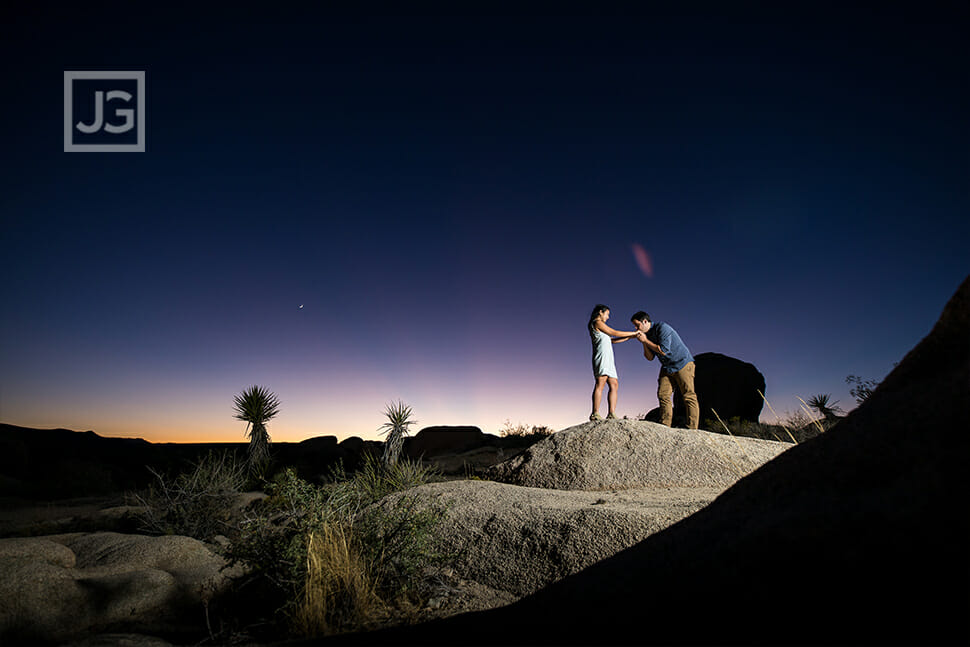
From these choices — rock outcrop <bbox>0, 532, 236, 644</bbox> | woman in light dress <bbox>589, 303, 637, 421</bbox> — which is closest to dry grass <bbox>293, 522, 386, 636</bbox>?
rock outcrop <bbox>0, 532, 236, 644</bbox>

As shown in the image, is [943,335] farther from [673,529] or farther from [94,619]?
[94,619]

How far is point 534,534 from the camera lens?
371 centimetres

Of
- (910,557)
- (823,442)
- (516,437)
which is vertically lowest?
(516,437)

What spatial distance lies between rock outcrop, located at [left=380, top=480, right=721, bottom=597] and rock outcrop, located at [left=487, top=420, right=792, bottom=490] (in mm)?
1460

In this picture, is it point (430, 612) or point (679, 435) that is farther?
point (679, 435)

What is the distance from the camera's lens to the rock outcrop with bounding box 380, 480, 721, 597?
3.41 m

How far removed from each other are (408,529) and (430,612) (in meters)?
0.64

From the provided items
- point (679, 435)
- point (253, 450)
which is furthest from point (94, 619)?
point (253, 450)

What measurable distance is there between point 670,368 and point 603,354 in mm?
1312

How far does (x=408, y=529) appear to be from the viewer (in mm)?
3480

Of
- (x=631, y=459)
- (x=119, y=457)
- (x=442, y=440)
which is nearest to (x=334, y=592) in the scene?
(x=631, y=459)

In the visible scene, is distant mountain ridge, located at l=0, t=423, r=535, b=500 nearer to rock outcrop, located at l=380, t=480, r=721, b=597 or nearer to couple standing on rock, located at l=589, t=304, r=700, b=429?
couple standing on rock, located at l=589, t=304, r=700, b=429

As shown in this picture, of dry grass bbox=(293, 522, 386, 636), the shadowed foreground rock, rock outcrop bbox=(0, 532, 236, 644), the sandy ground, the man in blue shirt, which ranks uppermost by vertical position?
the man in blue shirt

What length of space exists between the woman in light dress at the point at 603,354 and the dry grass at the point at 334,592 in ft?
18.0
